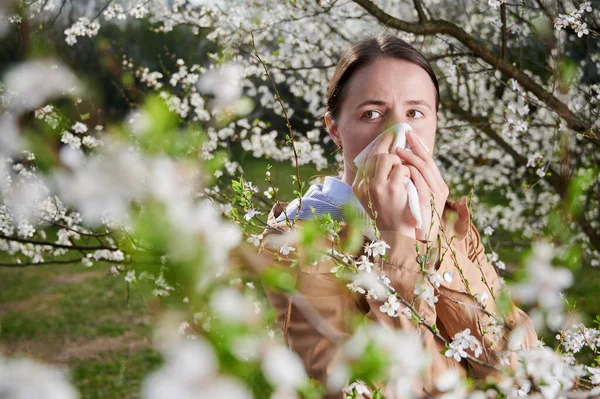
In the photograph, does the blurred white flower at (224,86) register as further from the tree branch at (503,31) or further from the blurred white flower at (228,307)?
the tree branch at (503,31)

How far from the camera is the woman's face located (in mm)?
1635

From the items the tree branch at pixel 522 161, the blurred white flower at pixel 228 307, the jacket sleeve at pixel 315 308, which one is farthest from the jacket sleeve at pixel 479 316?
the tree branch at pixel 522 161

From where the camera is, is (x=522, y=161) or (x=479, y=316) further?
(x=522, y=161)

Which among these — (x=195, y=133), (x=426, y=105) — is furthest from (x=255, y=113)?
(x=195, y=133)

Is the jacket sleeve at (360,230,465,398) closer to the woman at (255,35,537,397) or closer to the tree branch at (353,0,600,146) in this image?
the woman at (255,35,537,397)

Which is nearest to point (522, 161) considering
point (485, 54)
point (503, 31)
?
point (485, 54)

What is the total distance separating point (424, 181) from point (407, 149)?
0.11 metres

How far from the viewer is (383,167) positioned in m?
1.44

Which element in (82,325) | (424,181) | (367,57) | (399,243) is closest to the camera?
(399,243)

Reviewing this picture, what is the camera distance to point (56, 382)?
52 centimetres

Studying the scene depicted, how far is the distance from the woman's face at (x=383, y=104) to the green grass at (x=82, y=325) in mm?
4656

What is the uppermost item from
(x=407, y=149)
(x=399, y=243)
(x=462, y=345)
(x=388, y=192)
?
(x=407, y=149)

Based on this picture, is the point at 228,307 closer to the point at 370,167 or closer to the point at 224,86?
the point at 224,86

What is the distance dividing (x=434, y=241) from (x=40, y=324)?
32.2 ft
